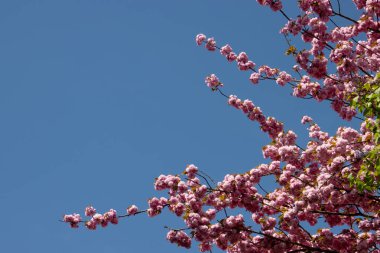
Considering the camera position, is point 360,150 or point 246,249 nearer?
point 360,150

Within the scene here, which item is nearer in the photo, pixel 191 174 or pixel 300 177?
pixel 300 177

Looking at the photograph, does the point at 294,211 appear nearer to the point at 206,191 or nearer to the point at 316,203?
the point at 316,203

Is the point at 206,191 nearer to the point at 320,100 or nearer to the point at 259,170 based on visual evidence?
the point at 259,170

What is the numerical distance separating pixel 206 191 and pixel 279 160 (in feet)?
6.67

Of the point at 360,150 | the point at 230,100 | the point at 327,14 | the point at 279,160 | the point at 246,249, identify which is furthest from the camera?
the point at 230,100

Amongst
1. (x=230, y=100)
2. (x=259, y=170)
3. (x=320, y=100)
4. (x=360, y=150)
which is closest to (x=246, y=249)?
(x=259, y=170)

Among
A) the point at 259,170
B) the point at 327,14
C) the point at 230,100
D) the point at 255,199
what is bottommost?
the point at 255,199

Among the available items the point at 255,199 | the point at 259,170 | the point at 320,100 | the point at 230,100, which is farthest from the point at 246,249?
the point at 230,100

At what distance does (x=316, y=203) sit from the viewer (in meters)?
9.50

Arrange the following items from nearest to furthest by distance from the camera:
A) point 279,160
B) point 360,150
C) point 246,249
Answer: point 360,150 → point 246,249 → point 279,160

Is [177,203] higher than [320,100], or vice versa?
[320,100]

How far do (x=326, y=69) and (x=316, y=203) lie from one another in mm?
3715

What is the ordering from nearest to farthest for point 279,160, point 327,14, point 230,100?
1. point 327,14
2. point 279,160
3. point 230,100

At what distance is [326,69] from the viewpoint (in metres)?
11.9
